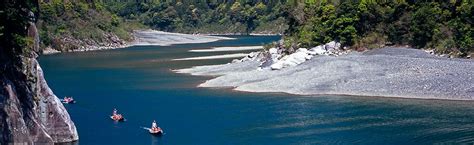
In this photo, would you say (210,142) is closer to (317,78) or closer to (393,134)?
(393,134)

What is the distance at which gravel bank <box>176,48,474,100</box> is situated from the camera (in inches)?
2660

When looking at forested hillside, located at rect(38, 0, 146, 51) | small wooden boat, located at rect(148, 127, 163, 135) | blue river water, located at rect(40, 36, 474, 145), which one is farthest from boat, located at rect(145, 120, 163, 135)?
forested hillside, located at rect(38, 0, 146, 51)

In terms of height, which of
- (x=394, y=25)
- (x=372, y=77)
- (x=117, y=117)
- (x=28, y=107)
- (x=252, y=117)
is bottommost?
(x=117, y=117)

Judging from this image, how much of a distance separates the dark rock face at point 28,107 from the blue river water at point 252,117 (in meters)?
3.28

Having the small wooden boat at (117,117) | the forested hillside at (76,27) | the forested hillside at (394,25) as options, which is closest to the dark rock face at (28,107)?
the small wooden boat at (117,117)

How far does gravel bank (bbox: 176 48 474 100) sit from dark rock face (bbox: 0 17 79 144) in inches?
1190

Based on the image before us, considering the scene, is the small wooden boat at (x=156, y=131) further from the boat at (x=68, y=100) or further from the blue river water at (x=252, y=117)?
the boat at (x=68, y=100)

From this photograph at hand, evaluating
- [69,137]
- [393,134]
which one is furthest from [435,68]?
[69,137]

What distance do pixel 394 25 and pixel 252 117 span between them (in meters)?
36.6

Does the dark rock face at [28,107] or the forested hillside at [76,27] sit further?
the forested hillside at [76,27]

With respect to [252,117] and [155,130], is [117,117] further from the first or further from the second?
[252,117]

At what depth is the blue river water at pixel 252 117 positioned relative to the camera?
5175 cm

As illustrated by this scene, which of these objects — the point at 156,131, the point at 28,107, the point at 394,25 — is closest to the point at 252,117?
the point at 156,131

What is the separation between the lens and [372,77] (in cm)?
7388
